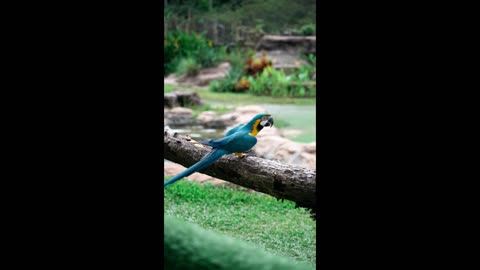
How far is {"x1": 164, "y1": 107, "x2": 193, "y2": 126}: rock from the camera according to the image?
6.08 meters

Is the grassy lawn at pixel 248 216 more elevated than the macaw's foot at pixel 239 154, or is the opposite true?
the macaw's foot at pixel 239 154

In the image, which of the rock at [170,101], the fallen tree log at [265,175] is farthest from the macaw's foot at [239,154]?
the rock at [170,101]

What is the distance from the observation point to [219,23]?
28.1 ft

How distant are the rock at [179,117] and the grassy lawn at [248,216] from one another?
2.79 metres

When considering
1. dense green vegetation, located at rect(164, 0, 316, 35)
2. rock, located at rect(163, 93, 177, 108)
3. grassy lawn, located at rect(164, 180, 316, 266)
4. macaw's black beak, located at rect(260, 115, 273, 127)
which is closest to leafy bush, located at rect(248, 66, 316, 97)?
dense green vegetation, located at rect(164, 0, 316, 35)

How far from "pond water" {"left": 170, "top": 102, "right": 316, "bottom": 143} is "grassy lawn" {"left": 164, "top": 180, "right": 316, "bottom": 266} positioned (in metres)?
2.00

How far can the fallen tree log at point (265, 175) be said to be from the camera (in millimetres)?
1971

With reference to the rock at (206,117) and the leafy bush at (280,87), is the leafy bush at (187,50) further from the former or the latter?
the rock at (206,117)

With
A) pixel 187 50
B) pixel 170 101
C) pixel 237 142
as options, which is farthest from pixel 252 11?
pixel 237 142

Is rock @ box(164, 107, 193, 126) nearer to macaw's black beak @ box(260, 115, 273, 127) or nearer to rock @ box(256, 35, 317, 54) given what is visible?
rock @ box(256, 35, 317, 54)

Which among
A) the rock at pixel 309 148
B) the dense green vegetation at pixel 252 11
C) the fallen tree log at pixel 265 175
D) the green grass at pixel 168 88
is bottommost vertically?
the rock at pixel 309 148
